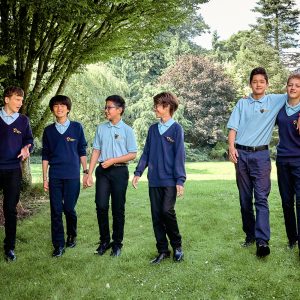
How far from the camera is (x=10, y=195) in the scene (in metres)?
4.63

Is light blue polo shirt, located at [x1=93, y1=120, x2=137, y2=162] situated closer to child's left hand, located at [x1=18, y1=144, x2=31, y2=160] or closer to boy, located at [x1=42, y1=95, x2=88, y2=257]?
boy, located at [x1=42, y1=95, x2=88, y2=257]

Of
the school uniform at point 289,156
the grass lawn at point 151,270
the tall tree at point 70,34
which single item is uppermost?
the tall tree at point 70,34

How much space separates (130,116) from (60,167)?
79.5ft

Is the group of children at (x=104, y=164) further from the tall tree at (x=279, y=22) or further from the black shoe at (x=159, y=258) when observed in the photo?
the tall tree at (x=279, y=22)

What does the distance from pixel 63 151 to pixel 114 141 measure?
2.15ft

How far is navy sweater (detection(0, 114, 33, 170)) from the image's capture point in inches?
179

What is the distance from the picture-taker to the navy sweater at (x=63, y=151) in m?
4.82

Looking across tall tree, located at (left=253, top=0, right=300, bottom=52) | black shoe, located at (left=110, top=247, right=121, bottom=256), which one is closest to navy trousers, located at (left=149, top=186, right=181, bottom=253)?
black shoe, located at (left=110, top=247, right=121, bottom=256)

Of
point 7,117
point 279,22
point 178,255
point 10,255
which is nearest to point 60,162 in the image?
point 7,117

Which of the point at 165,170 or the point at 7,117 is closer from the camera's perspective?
the point at 165,170

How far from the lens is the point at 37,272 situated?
4277 mm

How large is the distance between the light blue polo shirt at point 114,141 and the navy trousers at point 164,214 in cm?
60

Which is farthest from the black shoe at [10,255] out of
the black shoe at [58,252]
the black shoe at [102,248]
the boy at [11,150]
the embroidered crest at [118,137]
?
the embroidered crest at [118,137]

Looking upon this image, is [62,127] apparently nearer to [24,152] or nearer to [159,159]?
[24,152]
